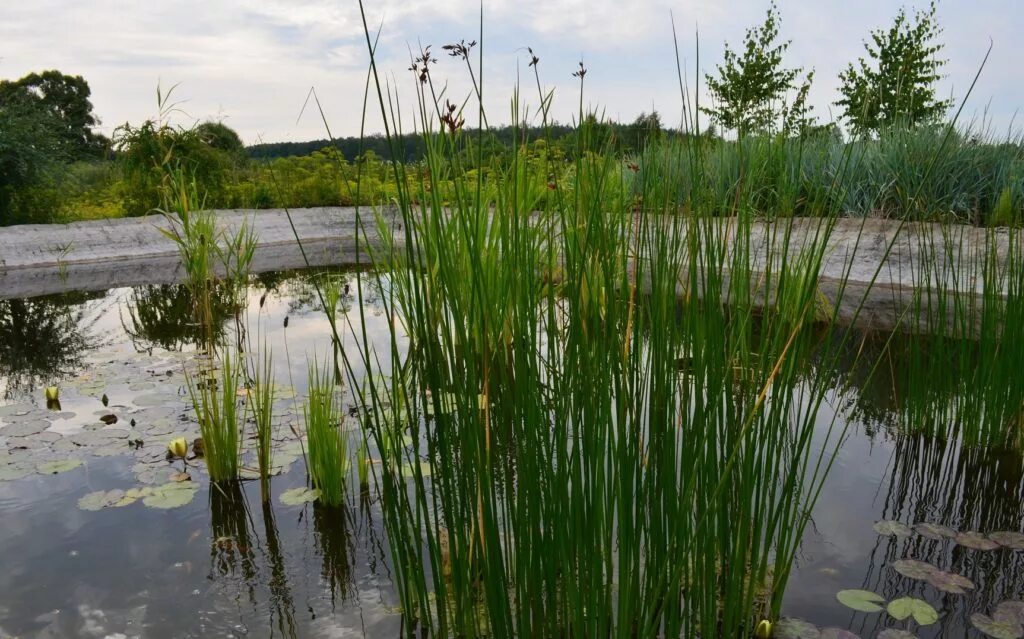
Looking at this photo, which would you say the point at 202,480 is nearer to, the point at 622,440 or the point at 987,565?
the point at 622,440

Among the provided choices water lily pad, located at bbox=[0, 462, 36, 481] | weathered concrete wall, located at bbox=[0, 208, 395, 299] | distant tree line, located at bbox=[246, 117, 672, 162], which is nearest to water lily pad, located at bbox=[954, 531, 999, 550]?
distant tree line, located at bbox=[246, 117, 672, 162]

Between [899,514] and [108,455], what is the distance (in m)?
2.51

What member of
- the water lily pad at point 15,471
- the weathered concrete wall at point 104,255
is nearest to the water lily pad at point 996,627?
the water lily pad at point 15,471

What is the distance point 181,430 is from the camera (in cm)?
259

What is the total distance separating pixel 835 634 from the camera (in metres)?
1.43

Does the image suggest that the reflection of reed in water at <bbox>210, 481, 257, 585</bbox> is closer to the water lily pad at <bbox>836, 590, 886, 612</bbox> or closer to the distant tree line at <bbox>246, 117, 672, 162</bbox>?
the distant tree line at <bbox>246, 117, 672, 162</bbox>

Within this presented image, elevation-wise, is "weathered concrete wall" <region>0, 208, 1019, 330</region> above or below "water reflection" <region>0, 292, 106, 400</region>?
above

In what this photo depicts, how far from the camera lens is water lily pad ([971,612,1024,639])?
1.43m

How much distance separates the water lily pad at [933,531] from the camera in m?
1.83

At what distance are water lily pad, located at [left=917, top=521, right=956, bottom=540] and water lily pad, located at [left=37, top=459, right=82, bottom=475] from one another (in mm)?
2555

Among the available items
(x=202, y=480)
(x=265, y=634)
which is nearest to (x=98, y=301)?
(x=202, y=480)

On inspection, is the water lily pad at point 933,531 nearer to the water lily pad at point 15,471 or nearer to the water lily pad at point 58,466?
the water lily pad at point 58,466

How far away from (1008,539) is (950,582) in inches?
13.1

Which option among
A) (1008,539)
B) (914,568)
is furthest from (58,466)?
(1008,539)
